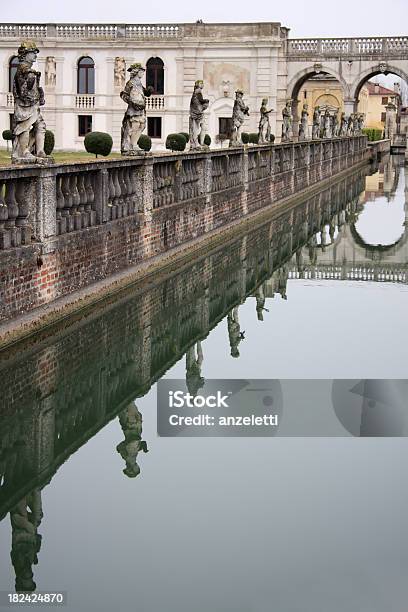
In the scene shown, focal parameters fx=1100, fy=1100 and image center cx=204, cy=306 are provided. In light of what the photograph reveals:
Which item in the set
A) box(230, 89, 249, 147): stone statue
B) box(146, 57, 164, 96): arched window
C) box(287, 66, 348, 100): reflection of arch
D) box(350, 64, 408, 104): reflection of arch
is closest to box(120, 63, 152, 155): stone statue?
box(230, 89, 249, 147): stone statue

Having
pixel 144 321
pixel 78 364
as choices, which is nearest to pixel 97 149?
pixel 144 321

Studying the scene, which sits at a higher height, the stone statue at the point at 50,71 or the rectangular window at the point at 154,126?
the stone statue at the point at 50,71

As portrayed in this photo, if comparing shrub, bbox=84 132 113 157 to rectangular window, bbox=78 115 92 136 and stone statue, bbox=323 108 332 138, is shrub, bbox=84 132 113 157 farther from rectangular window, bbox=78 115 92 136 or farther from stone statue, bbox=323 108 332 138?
rectangular window, bbox=78 115 92 136

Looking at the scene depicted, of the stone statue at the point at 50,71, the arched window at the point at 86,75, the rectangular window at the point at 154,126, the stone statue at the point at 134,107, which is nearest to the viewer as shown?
the stone statue at the point at 134,107

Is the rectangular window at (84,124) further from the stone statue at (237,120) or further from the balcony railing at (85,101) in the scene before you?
the stone statue at (237,120)

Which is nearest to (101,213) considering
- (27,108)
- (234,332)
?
(27,108)

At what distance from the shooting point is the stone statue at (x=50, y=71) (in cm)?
5219

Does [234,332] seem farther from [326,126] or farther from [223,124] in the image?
[223,124]

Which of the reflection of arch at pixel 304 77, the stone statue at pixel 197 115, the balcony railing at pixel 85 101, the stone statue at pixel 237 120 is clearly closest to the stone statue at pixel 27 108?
the stone statue at pixel 197 115

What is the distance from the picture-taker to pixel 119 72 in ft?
173

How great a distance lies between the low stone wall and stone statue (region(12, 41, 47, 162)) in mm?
366

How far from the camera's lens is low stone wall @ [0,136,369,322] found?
11.0m

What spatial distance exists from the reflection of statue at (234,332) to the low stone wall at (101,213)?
1593 mm

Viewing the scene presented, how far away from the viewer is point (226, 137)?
5322cm
